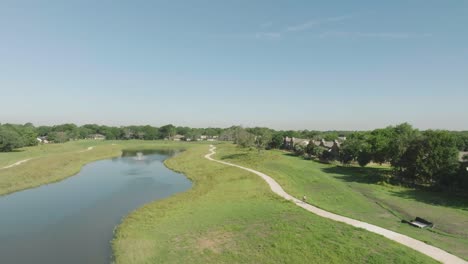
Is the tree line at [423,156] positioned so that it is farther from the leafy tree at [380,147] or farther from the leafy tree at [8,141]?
the leafy tree at [8,141]

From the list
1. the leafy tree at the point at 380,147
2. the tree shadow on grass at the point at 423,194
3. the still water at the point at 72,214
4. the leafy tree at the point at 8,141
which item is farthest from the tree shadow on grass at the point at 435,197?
the leafy tree at the point at 8,141

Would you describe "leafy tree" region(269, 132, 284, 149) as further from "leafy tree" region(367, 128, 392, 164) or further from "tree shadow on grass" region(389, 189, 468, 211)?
"tree shadow on grass" region(389, 189, 468, 211)

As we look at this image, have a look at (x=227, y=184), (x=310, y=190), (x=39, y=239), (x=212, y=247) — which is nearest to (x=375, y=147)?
(x=310, y=190)

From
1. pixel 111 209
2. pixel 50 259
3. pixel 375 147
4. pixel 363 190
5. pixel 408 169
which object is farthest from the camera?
pixel 375 147

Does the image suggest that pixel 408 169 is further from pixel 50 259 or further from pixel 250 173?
pixel 50 259

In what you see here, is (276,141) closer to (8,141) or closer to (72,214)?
(8,141)

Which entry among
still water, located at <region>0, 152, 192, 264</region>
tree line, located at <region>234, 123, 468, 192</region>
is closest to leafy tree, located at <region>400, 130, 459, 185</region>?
tree line, located at <region>234, 123, 468, 192</region>
